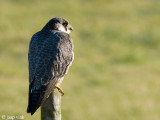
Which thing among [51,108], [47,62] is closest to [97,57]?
[47,62]

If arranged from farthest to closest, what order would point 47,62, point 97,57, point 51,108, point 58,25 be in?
point 97,57
point 58,25
point 47,62
point 51,108

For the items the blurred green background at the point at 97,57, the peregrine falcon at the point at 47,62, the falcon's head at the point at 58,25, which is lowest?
the peregrine falcon at the point at 47,62

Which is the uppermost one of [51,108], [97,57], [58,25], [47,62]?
[97,57]

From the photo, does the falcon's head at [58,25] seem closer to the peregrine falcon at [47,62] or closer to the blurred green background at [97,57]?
the peregrine falcon at [47,62]

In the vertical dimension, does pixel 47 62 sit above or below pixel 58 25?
below

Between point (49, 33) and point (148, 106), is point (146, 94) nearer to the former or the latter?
point (148, 106)

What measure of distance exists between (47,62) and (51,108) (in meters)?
1.28

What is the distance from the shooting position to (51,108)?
284 inches

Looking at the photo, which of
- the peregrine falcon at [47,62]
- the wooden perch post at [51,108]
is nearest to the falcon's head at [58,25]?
the peregrine falcon at [47,62]

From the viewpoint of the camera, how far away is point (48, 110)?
7215 mm

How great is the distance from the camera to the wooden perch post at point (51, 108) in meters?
7.18

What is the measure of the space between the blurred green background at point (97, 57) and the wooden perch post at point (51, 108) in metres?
5.43

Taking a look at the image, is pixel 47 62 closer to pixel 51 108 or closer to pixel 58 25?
pixel 51 108

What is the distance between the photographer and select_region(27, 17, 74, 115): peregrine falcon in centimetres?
787
